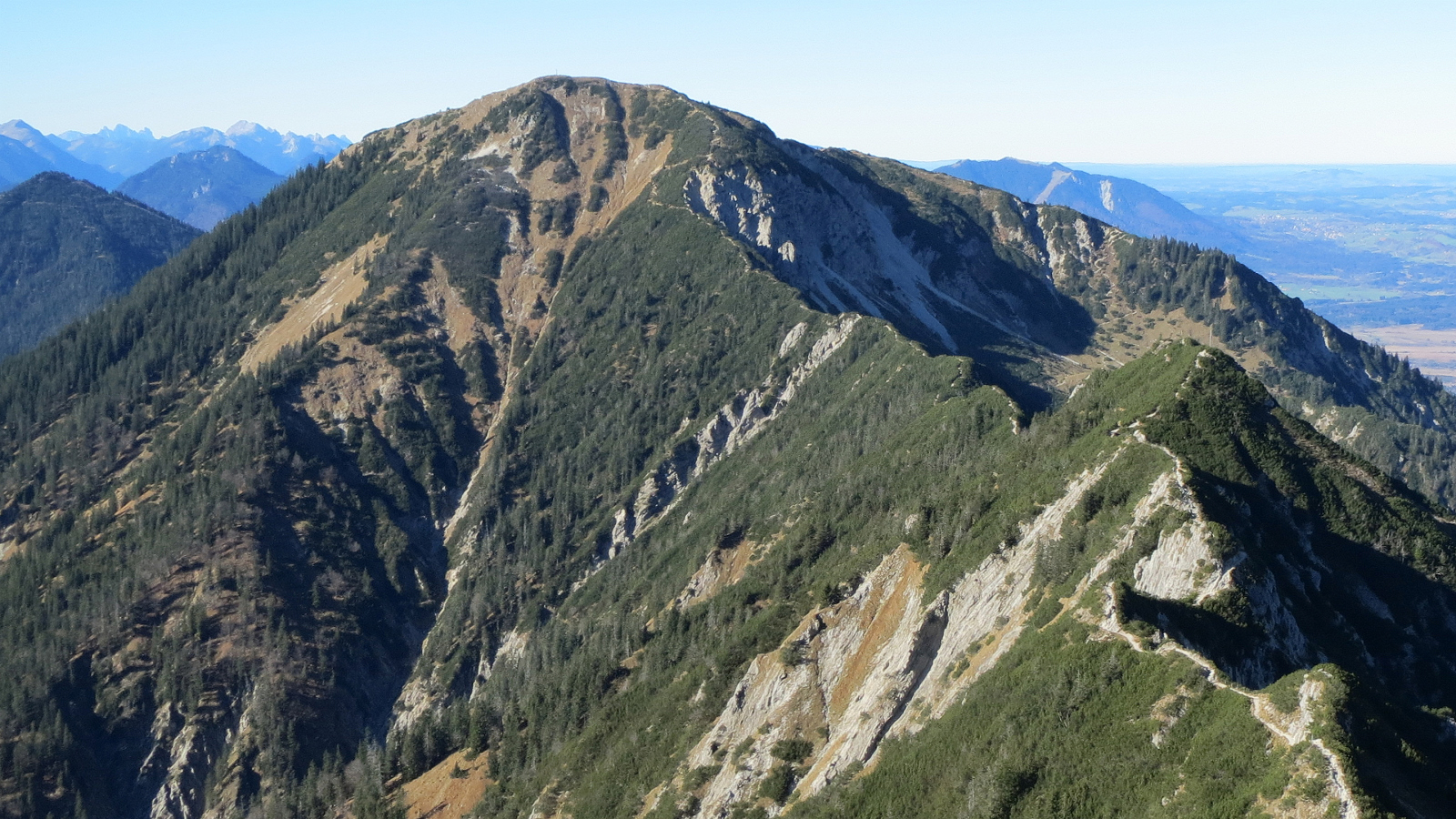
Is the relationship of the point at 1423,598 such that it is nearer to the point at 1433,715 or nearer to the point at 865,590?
the point at 1433,715

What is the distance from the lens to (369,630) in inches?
7470

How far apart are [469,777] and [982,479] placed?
7530 cm

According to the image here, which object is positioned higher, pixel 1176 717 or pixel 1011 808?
pixel 1176 717

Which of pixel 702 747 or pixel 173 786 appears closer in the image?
pixel 702 747

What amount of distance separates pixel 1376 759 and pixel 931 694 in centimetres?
3666

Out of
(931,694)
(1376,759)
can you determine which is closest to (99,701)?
(931,694)

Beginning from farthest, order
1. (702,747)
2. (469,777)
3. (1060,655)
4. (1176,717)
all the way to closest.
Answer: (469,777) → (702,747) → (1060,655) → (1176,717)

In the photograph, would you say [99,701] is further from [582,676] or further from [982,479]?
[982,479]

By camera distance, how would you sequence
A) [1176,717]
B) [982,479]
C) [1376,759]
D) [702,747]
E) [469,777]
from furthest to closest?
[469,777]
[982,479]
[702,747]
[1176,717]
[1376,759]

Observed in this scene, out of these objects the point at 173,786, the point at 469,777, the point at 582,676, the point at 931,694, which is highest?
the point at 931,694

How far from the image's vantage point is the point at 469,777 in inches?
5079

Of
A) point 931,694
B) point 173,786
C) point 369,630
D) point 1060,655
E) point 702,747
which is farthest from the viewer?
point 369,630

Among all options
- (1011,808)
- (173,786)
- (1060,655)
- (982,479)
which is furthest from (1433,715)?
(173,786)

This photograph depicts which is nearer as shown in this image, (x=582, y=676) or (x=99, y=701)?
(x=582, y=676)
